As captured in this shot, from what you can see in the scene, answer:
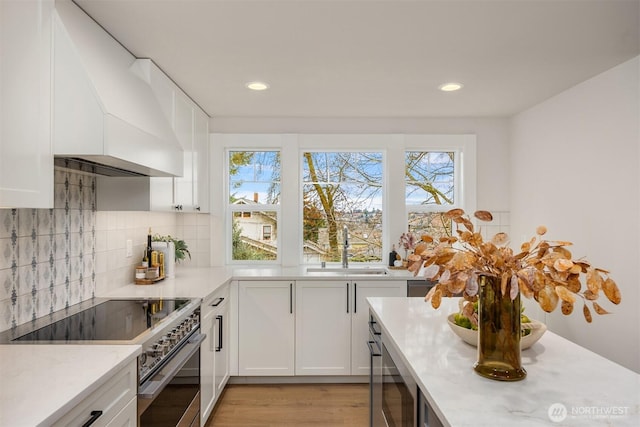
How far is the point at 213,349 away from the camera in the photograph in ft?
8.63

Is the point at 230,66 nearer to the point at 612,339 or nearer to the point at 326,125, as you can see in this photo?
the point at 326,125

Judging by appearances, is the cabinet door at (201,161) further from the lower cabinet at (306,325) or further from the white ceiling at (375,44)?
the lower cabinet at (306,325)

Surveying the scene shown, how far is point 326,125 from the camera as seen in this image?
144 inches

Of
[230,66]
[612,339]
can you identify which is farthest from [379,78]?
[612,339]

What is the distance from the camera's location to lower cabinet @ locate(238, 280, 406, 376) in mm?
3150

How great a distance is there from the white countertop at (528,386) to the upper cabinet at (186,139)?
179cm

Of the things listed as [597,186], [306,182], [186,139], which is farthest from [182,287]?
[597,186]

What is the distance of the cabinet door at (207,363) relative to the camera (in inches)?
93.0

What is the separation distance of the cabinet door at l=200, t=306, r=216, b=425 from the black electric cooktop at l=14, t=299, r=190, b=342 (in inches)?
12.2

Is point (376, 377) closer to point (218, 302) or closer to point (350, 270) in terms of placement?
point (218, 302)

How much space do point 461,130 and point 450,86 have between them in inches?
40.9

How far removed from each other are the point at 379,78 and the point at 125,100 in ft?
5.11

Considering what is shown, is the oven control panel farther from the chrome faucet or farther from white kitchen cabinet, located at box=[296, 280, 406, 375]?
the chrome faucet

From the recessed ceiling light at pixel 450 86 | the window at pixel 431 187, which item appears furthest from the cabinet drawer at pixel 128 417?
the window at pixel 431 187
